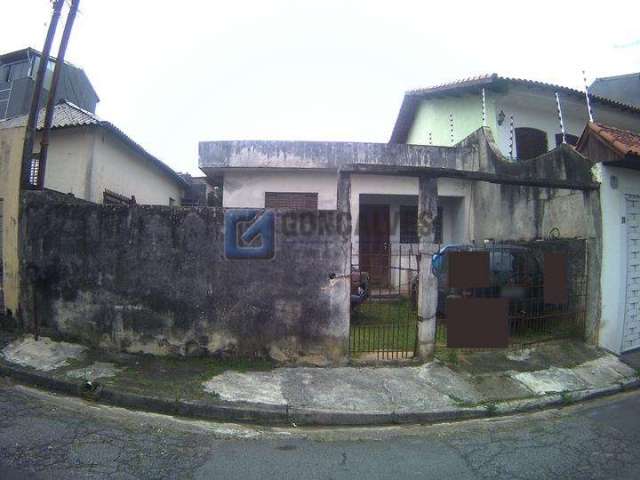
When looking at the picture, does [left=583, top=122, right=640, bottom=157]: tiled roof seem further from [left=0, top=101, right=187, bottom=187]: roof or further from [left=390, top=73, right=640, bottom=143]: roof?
[left=0, top=101, right=187, bottom=187]: roof

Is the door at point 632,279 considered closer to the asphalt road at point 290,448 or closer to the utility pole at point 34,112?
the asphalt road at point 290,448

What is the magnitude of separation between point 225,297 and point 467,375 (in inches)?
134

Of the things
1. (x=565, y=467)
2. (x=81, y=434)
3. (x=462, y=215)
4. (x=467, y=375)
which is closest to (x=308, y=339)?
(x=467, y=375)

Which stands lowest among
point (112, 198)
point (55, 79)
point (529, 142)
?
point (112, 198)

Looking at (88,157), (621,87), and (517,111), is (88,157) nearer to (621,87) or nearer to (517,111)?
(517,111)

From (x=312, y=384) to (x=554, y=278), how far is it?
4.38m

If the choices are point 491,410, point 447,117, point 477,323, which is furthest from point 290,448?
point 447,117

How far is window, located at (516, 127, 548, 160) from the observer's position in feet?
40.8

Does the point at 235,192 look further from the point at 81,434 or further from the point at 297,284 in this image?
the point at 81,434

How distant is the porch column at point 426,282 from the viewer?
5898 mm

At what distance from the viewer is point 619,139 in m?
6.81

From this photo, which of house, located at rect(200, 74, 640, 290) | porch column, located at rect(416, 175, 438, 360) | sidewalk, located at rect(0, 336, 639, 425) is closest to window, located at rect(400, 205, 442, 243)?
house, located at rect(200, 74, 640, 290)

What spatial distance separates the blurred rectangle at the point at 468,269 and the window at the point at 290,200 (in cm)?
598

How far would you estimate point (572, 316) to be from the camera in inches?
282
